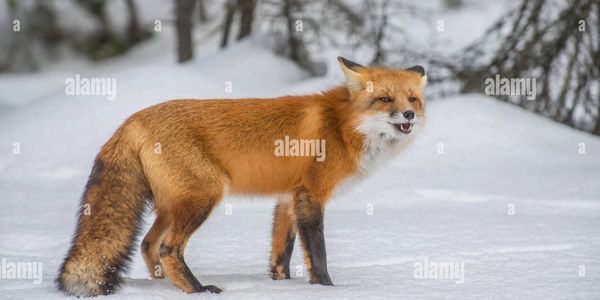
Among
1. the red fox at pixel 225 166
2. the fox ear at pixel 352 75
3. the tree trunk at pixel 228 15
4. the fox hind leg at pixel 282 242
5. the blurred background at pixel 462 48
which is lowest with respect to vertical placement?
the fox hind leg at pixel 282 242

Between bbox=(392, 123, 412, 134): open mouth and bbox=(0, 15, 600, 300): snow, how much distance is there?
65 centimetres

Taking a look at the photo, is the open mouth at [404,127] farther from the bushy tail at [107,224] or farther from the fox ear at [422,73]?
the bushy tail at [107,224]

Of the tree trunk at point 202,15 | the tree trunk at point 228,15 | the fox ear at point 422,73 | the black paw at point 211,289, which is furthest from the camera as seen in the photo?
the tree trunk at point 202,15

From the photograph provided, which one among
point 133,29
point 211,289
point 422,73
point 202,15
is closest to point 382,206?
point 422,73

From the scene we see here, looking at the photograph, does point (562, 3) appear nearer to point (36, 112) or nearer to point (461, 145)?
point (461, 145)

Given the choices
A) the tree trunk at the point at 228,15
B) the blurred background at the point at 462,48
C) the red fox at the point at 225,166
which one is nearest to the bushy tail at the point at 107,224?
the red fox at the point at 225,166

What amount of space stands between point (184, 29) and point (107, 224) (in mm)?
7855

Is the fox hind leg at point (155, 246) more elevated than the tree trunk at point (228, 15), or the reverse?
the tree trunk at point (228, 15)

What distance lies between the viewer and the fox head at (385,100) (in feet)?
16.7

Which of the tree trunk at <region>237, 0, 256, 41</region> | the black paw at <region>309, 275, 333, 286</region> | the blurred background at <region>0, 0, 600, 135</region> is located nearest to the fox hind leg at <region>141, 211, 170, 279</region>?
the black paw at <region>309, 275, 333, 286</region>

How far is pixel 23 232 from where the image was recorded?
672 centimetres

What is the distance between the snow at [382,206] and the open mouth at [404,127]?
65cm

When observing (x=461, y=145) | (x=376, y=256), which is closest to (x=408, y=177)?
(x=461, y=145)

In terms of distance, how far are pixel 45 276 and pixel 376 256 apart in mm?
2282
